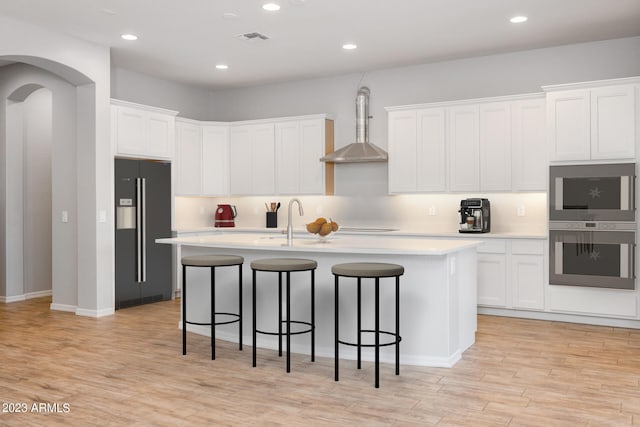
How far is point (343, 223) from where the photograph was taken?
756 centimetres

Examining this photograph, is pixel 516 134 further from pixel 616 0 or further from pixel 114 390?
pixel 114 390

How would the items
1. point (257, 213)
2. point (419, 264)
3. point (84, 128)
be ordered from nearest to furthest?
point (419, 264) → point (84, 128) → point (257, 213)

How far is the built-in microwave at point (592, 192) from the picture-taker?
5.35 m

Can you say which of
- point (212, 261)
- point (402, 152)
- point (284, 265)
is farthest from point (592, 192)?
point (212, 261)

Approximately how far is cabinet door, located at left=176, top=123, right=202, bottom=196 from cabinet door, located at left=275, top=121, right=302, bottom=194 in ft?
3.62

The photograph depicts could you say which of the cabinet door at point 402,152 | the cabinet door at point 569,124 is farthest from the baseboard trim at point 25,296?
the cabinet door at point 569,124

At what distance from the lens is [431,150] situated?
21.7ft

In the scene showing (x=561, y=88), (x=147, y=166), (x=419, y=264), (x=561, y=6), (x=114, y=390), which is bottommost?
(x=114, y=390)

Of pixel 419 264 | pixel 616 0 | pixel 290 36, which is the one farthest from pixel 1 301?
pixel 616 0

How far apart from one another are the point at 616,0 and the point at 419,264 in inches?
114

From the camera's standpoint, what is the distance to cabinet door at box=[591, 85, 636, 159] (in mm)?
5410

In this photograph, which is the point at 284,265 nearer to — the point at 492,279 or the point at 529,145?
the point at 492,279

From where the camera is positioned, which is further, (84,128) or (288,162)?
(288,162)

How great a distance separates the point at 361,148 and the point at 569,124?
2.40 metres
